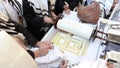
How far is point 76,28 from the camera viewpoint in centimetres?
128

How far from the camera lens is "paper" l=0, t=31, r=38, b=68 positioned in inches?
27.8

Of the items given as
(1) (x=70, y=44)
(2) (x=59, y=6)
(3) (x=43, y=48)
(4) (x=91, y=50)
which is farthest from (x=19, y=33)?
(2) (x=59, y=6)

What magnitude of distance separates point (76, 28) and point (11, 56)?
2.07 ft

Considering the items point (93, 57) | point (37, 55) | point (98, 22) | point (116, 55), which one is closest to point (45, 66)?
point (37, 55)

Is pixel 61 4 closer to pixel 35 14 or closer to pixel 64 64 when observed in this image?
pixel 35 14

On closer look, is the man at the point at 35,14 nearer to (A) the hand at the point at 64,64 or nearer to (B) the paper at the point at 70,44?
(B) the paper at the point at 70,44

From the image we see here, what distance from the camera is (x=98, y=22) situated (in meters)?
1.37

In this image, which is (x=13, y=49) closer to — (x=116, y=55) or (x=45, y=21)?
(x=116, y=55)

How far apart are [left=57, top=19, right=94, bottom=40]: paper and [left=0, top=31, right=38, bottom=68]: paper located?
539 millimetres

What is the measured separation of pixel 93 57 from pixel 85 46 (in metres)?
0.10

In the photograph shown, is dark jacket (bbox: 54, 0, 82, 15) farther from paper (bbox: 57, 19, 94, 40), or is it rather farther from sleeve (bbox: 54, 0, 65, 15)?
paper (bbox: 57, 19, 94, 40)

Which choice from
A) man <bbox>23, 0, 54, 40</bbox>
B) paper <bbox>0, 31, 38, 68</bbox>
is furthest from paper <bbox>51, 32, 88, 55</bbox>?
paper <bbox>0, 31, 38, 68</bbox>

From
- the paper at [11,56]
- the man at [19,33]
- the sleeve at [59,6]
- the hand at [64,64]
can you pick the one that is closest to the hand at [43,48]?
the man at [19,33]

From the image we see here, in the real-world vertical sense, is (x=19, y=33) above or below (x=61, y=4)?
below
